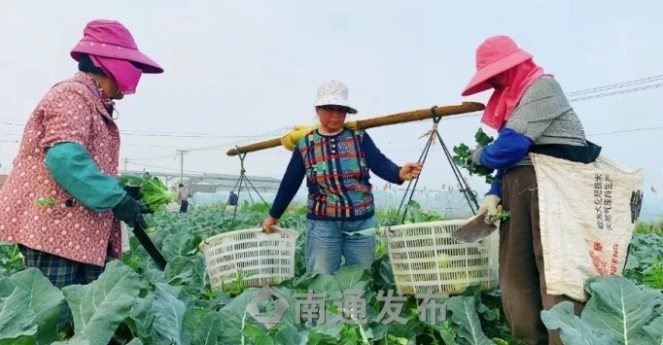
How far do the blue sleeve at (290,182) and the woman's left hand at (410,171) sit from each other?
63 centimetres

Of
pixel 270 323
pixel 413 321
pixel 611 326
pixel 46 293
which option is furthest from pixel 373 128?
pixel 46 293

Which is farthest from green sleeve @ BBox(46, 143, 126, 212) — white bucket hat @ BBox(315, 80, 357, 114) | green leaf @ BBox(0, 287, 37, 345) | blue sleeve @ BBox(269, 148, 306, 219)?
blue sleeve @ BBox(269, 148, 306, 219)

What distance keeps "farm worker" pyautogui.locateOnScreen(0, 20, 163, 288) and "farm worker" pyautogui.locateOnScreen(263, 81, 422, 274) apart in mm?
1240

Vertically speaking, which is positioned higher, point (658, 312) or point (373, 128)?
point (373, 128)

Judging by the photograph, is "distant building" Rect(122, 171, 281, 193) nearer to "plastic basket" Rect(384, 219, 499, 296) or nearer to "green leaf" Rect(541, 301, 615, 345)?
"plastic basket" Rect(384, 219, 499, 296)

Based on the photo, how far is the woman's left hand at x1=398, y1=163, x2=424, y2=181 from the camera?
3.49m

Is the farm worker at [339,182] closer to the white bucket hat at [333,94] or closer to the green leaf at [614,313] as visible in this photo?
the white bucket hat at [333,94]

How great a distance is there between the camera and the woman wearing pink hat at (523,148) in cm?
273

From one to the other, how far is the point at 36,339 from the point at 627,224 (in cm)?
237

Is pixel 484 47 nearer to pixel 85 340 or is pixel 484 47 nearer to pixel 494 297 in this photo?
pixel 494 297

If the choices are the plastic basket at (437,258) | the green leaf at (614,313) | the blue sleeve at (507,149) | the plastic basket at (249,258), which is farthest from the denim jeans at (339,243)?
the green leaf at (614,313)

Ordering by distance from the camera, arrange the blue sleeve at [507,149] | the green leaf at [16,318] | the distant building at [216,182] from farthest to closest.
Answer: the distant building at [216,182], the blue sleeve at [507,149], the green leaf at [16,318]

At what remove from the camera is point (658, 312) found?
2480mm

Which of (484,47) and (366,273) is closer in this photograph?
(484,47)
